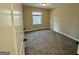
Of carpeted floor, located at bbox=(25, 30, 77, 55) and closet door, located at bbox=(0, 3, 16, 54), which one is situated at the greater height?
closet door, located at bbox=(0, 3, 16, 54)

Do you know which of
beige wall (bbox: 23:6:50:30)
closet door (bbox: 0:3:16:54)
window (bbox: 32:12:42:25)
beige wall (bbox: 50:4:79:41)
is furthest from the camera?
window (bbox: 32:12:42:25)

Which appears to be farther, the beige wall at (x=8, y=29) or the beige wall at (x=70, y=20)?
the beige wall at (x=70, y=20)

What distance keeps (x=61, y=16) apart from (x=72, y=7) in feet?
5.13

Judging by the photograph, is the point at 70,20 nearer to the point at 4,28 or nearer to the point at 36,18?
the point at 36,18

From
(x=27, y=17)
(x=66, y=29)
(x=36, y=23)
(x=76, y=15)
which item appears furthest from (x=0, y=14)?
(x=36, y=23)

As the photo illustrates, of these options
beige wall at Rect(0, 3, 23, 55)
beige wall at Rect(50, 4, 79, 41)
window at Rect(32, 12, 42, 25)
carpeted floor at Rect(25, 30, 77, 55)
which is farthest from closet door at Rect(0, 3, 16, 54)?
window at Rect(32, 12, 42, 25)

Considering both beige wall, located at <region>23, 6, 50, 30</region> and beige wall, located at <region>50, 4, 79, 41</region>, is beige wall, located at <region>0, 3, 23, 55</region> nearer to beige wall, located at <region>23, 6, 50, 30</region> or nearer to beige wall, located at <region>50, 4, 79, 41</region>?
beige wall, located at <region>50, 4, 79, 41</region>

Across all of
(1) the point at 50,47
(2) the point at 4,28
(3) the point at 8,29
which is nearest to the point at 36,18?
(1) the point at 50,47

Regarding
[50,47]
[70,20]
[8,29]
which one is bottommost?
[50,47]

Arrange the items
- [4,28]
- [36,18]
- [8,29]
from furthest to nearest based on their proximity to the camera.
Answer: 1. [36,18]
2. [8,29]
3. [4,28]

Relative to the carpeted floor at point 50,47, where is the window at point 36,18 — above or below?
above

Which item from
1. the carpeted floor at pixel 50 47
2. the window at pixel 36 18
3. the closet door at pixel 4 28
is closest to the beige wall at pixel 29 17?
the window at pixel 36 18

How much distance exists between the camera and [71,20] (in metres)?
5.75

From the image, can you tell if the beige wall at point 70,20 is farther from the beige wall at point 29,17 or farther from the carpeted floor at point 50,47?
the beige wall at point 29,17
